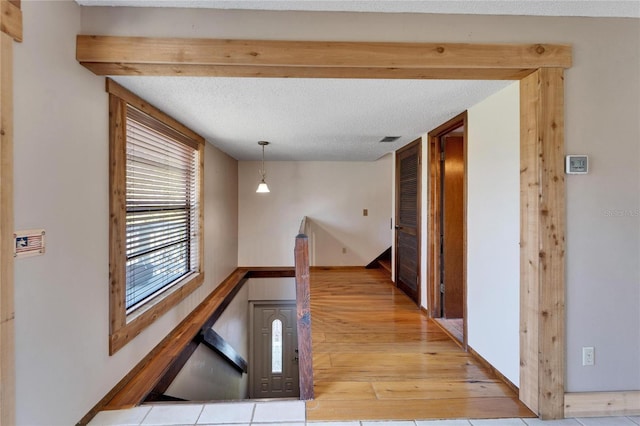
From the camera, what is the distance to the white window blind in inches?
95.3

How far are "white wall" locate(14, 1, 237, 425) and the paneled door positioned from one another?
352 centimetres

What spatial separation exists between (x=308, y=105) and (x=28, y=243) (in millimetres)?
1938

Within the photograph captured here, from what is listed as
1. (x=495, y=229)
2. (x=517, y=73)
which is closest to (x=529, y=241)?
(x=495, y=229)

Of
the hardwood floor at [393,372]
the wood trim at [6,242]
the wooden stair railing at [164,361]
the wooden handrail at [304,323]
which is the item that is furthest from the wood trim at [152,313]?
the hardwood floor at [393,372]

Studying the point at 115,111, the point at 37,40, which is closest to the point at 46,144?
the point at 37,40

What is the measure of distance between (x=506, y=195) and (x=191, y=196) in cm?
314

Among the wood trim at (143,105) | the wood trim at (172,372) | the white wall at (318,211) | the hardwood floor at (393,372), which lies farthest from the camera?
the white wall at (318,211)

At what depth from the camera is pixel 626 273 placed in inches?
72.2

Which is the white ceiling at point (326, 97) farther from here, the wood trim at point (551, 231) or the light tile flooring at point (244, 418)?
the light tile flooring at point (244, 418)

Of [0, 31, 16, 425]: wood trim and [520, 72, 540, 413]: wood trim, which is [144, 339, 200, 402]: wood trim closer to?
[0, 31, 16, 425]: wood trim

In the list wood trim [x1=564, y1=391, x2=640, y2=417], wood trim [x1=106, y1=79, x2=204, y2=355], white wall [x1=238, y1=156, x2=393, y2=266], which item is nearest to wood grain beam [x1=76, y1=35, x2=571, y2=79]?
wood trim [x1=106, y1=79, x2=204, y2=355]

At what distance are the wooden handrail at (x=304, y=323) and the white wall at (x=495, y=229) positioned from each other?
136 cm

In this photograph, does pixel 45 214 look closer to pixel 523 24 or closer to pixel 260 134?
pixel 260 134

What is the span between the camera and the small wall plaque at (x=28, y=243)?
139 centimetres
